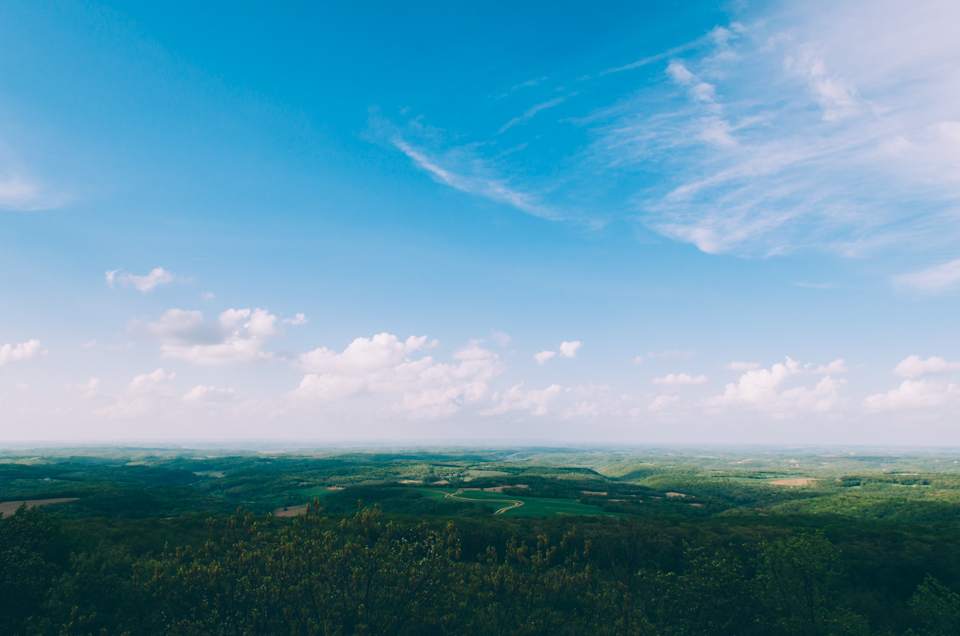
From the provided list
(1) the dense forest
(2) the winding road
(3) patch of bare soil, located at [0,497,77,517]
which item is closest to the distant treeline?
(1) the dense forest

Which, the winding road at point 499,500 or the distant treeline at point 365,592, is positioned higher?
the distant treeline at point 365,592

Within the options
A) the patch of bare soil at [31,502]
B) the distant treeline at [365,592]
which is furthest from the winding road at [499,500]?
the patch of bare soil at [31,502]

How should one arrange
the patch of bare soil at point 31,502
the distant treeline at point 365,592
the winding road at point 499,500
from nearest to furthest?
the distant treeline at point 365,592, the patch of bare soil at point 31,502, the winding road at point 499,500

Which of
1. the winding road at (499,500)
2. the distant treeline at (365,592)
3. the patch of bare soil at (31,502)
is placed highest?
the distant treeline at (365,592)

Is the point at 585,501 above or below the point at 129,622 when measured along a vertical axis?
below

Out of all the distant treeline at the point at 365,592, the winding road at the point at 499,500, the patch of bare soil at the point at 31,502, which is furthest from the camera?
the winding road at the point at 499,500

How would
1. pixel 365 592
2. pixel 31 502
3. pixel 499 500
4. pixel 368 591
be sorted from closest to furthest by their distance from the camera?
pixel 368 591 < pixel 365 592 < pixel 31 502 < pixel 499 500

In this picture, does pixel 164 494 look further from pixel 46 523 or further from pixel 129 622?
pixel 129 622

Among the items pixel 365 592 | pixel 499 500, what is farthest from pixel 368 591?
pixel 499 500

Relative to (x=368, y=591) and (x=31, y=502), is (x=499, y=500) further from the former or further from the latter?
(x=368, y=591)

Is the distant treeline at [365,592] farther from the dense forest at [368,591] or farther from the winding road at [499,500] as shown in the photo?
the winding road at [499,500]

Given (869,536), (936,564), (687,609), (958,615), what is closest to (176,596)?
(687,609)
